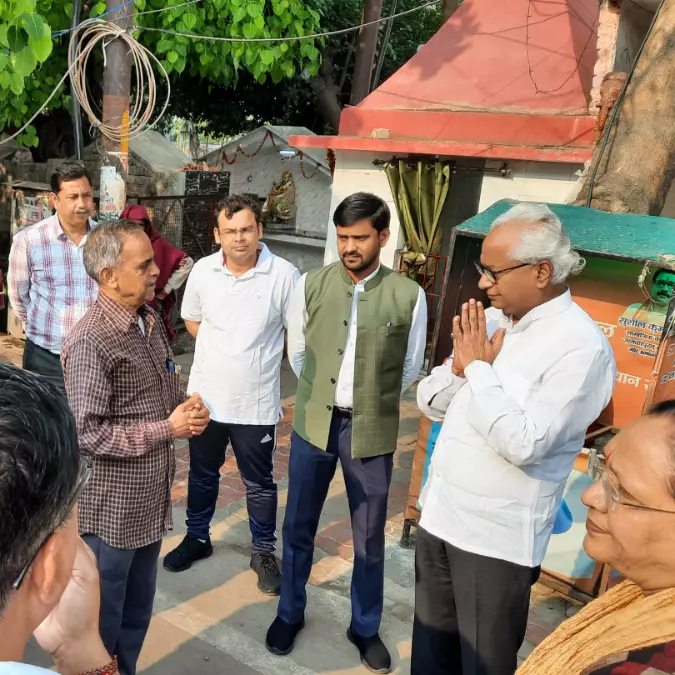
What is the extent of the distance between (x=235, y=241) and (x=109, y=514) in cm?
156

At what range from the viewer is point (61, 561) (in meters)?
1.07

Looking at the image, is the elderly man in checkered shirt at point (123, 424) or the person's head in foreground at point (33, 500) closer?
the person's head in foreground at point (33, 500)

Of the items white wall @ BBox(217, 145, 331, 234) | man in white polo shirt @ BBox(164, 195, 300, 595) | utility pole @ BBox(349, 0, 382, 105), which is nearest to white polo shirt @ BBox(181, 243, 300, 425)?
man in white polo shirt @ BBox(164, 195, 300, 595)

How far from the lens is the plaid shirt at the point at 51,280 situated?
3982 millimetres

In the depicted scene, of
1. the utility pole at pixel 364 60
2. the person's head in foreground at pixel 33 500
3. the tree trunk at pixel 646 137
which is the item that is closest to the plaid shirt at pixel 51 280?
the person's head in foreground at pixel 33 500

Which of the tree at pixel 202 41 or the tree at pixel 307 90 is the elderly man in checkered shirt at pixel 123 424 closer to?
the tree at pixel 202 41

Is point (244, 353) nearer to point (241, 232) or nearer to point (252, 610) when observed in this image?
point (241, 232)

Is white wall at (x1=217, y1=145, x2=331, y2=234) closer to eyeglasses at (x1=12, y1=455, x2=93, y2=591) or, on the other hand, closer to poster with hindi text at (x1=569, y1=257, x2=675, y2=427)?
poster with hindi text at (x1=569, y1=257, x2=675, y2=427)

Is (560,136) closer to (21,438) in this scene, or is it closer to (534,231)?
(534,231)

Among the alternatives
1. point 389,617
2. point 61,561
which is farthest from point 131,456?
point 389,617

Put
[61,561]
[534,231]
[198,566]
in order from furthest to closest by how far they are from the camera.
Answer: [198,566], [534,231], [61,561]

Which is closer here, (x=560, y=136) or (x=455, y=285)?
(x=455, y=285)

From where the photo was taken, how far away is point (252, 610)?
3365 millimetres

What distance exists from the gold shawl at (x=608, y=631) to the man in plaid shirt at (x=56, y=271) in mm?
3352
